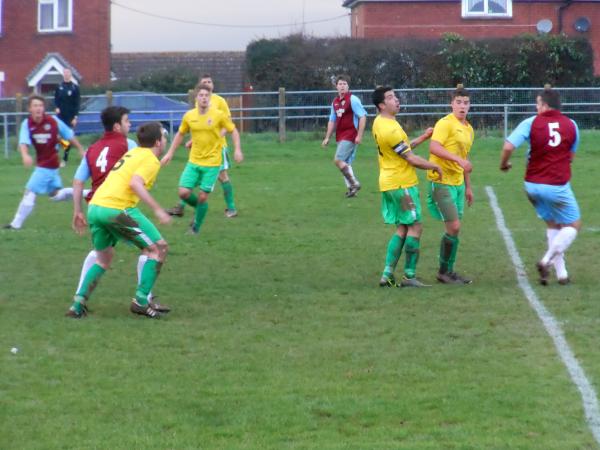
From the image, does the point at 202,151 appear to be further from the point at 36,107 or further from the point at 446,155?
the point at 446,155

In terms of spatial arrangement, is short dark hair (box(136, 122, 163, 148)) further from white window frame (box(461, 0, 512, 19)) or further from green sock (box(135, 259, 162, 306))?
white window frame (box(461, 0, 512, 19))

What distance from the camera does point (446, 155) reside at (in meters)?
10.8

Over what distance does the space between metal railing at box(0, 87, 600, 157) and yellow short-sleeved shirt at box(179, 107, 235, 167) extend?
13.3 m

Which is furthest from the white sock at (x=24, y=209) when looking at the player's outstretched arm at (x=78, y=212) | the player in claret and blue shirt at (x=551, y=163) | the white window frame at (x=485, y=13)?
the white window frame at (x=485, y=13)

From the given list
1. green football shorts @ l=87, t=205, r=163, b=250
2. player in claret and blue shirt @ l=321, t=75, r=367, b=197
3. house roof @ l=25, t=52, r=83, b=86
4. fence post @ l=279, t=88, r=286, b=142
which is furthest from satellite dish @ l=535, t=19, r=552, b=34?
green football shorts @ l=87, t=205, r=163, b=250

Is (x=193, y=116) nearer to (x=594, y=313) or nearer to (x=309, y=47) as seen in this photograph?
(x=594, y=313)

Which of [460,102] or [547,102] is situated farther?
[460,102]

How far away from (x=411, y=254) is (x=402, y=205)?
0.50 meters

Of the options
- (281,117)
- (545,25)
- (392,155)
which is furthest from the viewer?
(545,25)

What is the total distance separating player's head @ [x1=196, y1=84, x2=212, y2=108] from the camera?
1422 cm

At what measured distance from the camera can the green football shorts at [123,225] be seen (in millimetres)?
9523

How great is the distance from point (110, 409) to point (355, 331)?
8.63 ft

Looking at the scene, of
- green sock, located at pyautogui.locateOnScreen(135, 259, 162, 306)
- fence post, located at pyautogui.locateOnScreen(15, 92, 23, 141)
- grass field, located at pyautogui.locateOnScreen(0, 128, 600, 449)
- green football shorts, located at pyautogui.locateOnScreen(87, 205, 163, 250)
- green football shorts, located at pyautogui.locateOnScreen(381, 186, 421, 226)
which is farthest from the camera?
fence post, located at pyautogui.locateOnScreen(15, 92, 23, 141)

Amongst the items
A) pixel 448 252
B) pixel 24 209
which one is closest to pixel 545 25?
pixel 24 209
